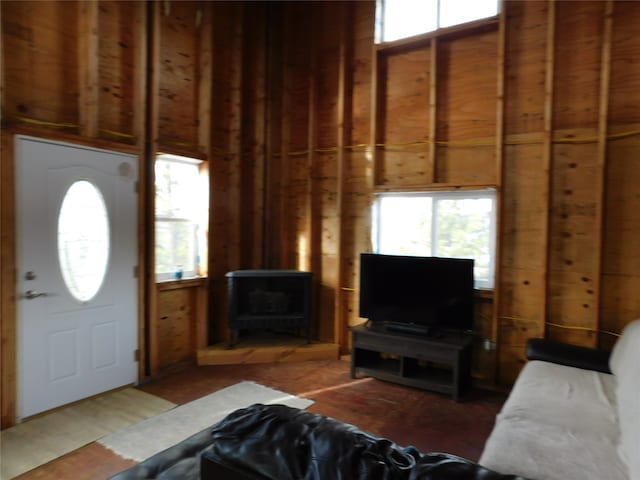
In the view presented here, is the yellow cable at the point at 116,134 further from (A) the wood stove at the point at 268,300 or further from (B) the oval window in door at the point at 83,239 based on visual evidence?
(A) the wood stove at the point at 268,300

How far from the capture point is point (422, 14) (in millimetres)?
4117

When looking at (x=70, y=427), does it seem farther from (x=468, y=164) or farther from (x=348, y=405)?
(x=468, y=164)

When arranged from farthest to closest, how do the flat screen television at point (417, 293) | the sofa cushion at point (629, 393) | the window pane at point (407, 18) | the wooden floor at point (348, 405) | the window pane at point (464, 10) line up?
the window pane at point (407, 18) < the window pane at point (464, 10) < the flat screen television at point (417, 293) < the wooden floor at point (348, 405) < the sofa cushion at point (629, 393)

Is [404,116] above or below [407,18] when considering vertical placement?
below

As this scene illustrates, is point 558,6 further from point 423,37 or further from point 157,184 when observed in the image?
Answer: point 157,184

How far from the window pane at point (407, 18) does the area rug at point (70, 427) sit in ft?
14.4

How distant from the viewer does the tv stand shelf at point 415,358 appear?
3.49 meters

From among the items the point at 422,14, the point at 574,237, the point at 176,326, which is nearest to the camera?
the point at 574,237

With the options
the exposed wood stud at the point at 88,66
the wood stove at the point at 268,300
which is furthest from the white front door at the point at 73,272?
the wood stove at the point at 268,300

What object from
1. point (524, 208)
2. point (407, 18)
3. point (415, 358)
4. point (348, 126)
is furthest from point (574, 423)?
point (407, 18)

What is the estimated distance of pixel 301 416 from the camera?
1.21m

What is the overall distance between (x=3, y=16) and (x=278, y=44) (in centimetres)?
300

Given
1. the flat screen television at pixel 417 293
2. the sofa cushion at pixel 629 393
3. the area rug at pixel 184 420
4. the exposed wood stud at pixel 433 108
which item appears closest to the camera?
the sofa cushion at pixel 629 393

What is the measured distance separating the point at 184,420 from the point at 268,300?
172 centimetres
